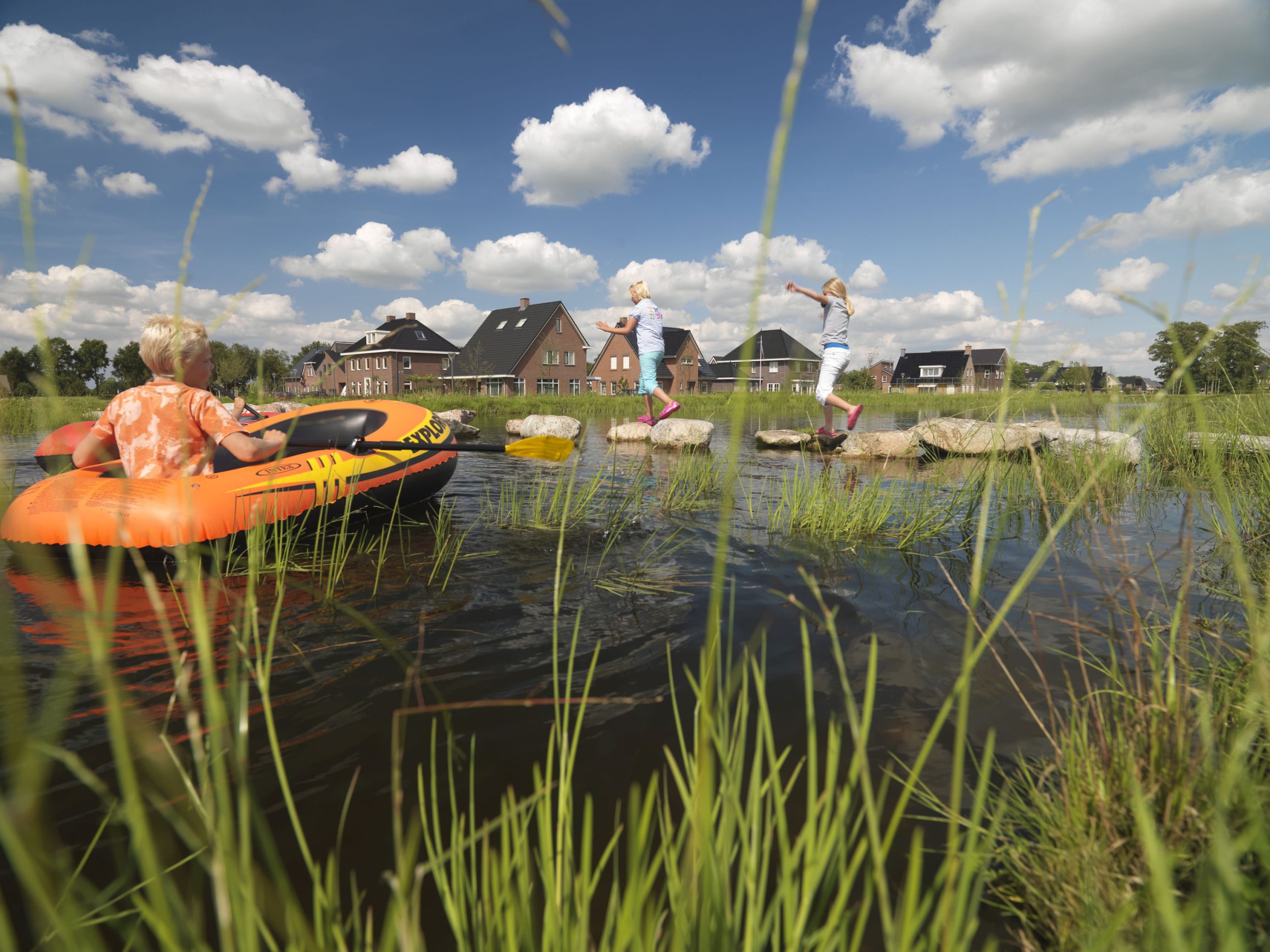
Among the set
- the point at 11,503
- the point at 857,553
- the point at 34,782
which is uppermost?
the point at 34,782

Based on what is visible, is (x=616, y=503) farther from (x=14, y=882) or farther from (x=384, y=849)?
(x=14, y=882)

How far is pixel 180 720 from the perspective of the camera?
206 cm

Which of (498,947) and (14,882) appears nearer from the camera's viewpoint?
(498,947)

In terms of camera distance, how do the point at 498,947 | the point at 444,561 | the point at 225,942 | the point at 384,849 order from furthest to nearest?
the point at 444,561 < the point at 384,849 < the point at 498,947 < the point at 225,942

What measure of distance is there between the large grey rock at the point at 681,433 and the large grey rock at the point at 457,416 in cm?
661

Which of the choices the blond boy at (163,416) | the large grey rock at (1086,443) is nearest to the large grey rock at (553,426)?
the large grey rock at (1086,443)

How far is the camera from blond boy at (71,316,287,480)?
313cm

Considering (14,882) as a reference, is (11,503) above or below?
above

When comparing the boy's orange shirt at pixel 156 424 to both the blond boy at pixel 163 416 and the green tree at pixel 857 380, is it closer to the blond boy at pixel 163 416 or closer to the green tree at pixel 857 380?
the blond boy at pixel 163 416

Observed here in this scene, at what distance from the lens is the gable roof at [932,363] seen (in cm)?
6825

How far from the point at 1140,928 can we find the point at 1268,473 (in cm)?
358

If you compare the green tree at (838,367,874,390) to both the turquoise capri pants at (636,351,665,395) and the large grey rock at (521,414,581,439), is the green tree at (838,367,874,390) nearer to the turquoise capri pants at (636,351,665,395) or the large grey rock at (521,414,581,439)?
the large grey rock at (521,414,581,439)

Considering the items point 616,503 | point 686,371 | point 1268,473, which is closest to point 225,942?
point 616,503

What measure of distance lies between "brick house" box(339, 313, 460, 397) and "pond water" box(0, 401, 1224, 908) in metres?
41.2
